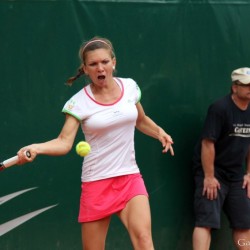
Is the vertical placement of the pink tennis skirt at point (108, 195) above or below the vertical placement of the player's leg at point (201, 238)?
above

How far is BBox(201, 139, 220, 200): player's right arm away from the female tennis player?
136 cm

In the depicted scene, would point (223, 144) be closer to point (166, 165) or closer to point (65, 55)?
point (166, 165)

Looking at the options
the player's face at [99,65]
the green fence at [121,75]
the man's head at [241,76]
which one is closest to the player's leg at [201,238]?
the green fence at [121,75]

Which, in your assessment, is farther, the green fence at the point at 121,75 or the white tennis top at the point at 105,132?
the green fence at the point at 121,75

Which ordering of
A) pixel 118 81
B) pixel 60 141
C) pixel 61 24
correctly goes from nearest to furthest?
pixel 60 141, pixel 118 81, pixel 61 24

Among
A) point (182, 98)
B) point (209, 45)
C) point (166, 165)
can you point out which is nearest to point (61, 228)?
point (166, 165)

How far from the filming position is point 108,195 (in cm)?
551

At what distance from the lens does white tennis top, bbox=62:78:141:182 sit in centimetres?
541

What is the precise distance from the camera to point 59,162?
6.57 metres

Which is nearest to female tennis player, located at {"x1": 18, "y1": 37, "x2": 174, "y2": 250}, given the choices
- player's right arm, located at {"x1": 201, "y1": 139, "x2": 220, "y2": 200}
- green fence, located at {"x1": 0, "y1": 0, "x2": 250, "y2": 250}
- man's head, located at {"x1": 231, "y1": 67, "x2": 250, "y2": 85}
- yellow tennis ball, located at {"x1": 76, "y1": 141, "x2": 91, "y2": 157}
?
yellow tennis ball, located at {"x1": 76, "y1": 141, "x2": 91, "y2": 157}

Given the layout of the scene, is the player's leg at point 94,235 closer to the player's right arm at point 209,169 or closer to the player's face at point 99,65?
the player's face at point 99,65

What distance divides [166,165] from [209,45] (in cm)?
113

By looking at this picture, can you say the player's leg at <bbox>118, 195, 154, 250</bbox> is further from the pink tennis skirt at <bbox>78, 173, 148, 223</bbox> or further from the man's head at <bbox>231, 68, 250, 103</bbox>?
the man's head at <bbox>231, 68, 250, 103</bbox>

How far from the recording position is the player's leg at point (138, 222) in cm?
534
